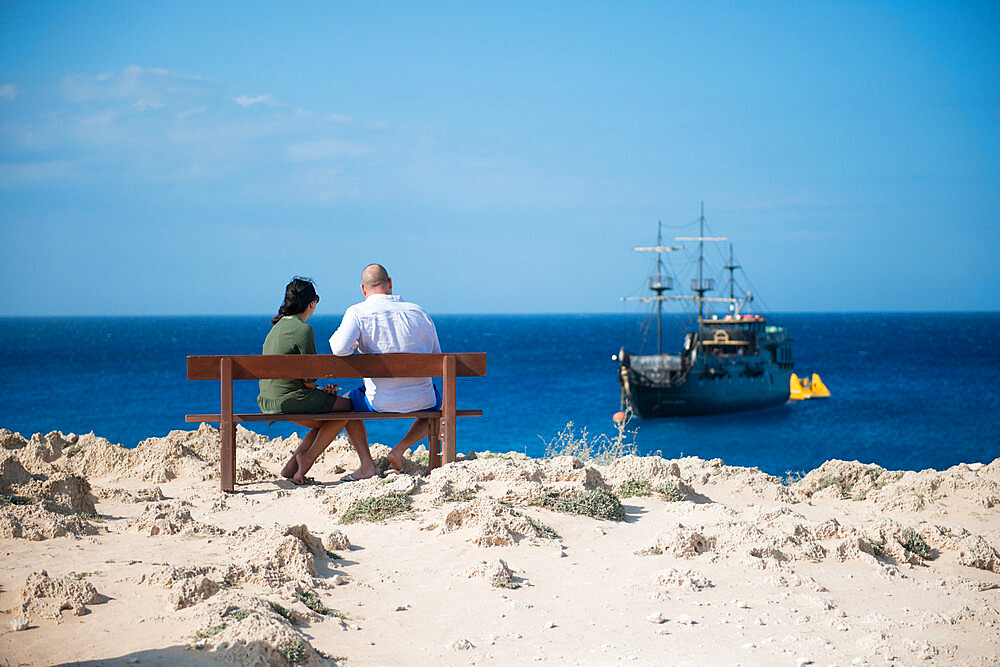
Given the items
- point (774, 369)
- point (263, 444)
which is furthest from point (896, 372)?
point (263, 444)

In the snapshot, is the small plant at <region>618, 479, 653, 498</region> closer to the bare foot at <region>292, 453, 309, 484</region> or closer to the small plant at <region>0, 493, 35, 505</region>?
the bare foot at <region>292, 453, 309, 484</region>

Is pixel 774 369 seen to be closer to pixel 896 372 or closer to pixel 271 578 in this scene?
pixel 896 372

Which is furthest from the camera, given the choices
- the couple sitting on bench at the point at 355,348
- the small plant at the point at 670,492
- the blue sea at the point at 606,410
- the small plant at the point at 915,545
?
the blue sea at the point at 606,410

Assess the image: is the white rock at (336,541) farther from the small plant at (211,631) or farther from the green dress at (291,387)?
the green dress at (291,387)

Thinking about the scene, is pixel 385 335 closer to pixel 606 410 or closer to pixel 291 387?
pixel 291 387

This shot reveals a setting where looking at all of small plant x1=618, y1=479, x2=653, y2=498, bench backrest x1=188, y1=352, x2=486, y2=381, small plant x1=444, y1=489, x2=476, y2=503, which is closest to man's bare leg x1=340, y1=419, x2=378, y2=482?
bench backrest x1=188, y1=352, x2=486, y2=381

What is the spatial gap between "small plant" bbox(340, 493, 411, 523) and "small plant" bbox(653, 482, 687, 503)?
1907 millimetres

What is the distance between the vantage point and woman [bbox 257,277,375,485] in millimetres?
6578

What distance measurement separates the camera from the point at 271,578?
4184 mm

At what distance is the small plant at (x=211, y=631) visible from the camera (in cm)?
338

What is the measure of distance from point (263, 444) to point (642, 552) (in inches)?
217

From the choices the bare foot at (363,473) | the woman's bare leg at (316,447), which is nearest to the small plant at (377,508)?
the bare foot at (363,473)

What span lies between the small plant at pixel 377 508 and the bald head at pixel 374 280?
72.8 inches

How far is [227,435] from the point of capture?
20.8 feet
